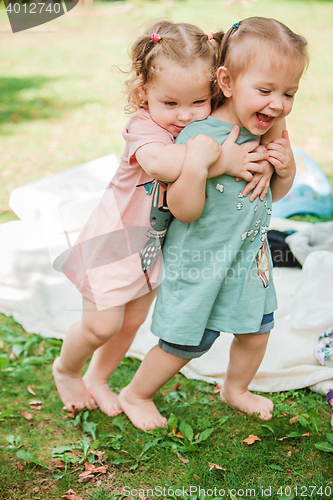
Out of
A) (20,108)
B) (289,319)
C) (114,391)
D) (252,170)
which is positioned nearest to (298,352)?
(289,319)

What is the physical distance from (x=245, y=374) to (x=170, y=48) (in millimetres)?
1481

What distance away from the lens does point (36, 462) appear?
2111mm

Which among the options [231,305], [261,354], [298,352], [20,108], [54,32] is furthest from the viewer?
[54,32]

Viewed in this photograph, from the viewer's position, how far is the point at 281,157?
1930mm

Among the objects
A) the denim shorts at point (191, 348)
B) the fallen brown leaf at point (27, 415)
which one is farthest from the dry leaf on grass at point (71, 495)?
the denim shorts at point (191, 348)

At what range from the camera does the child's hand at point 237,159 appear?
71.2 inches

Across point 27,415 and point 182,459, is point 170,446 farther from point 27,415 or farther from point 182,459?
point 27,415

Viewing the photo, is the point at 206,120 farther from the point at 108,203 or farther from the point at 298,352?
the point at 298,352

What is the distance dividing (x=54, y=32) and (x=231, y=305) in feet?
41.9

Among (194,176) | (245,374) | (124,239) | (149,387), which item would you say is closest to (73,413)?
(149,387)

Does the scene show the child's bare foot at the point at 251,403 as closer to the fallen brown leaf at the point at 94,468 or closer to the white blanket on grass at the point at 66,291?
the white blanket on grass at the point at 66,291

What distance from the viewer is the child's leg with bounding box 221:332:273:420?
7.27ft

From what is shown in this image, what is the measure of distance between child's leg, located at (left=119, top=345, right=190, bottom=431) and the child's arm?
72 cm

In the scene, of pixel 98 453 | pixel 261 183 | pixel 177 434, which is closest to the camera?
pixel 261 183
